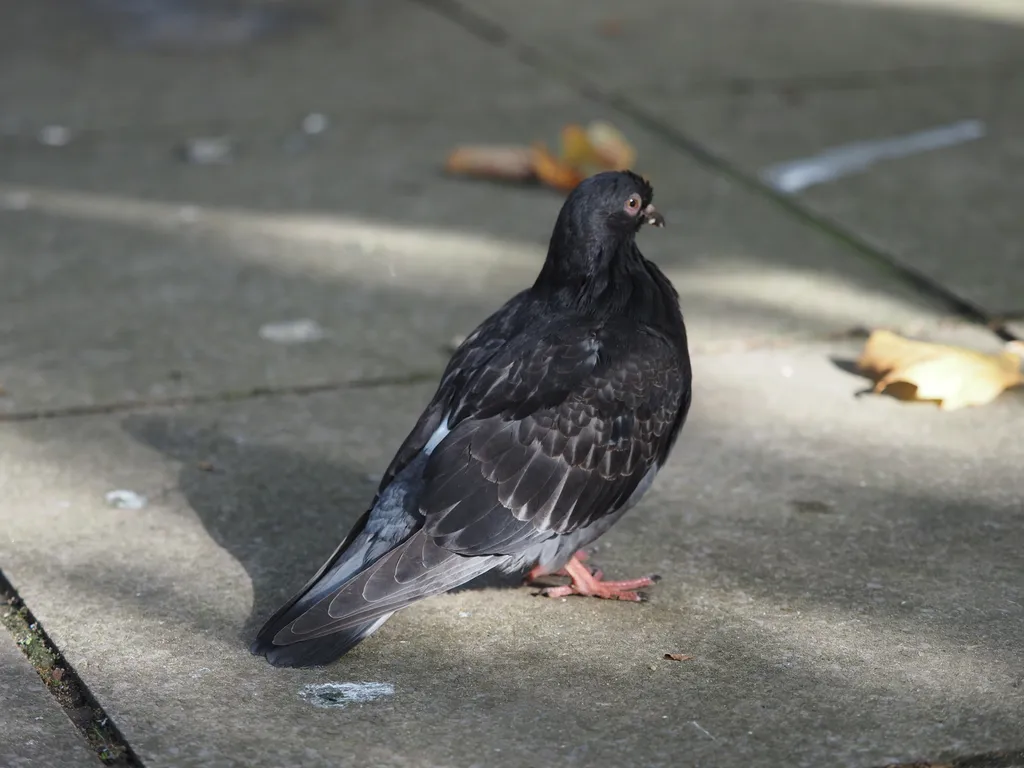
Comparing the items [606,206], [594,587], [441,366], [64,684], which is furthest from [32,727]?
[441,366]

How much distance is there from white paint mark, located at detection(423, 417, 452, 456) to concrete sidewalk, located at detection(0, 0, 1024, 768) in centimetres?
40

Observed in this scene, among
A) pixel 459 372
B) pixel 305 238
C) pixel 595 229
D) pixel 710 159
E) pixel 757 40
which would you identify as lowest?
pixel 305 238

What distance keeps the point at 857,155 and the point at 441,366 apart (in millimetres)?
2668

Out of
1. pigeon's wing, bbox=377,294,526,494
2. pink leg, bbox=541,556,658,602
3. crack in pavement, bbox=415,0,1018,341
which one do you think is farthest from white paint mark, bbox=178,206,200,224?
pink leg, bbox=541,556,658,602

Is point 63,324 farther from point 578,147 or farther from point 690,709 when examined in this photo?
point 690,709

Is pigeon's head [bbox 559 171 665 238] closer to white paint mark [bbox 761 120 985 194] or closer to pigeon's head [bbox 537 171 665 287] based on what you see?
pigeon's head [bbox 537 171 665 287]

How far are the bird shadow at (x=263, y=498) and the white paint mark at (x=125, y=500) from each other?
0.39 feet

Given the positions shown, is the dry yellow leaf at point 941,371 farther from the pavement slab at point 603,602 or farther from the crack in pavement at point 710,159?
the crack in pavement at point 710,159

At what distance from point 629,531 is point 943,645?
2.96 ft

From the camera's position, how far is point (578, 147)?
21.1 ft

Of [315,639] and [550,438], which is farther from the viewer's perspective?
[550,438]

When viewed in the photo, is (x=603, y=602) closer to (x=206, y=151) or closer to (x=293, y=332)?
(x=293, y=332)

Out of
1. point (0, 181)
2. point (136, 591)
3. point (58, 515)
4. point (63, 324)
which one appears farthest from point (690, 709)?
point (0, 181)

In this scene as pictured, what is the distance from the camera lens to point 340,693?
3.31m
